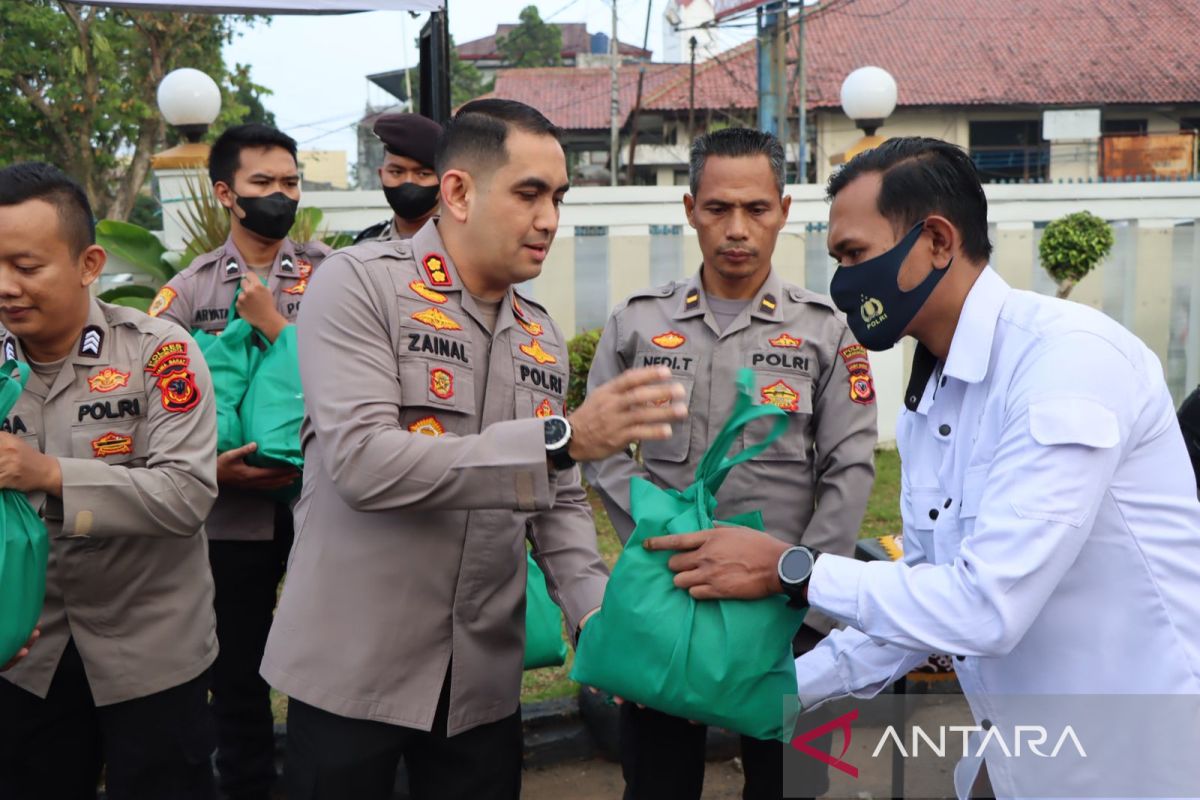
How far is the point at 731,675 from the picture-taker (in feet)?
6.82

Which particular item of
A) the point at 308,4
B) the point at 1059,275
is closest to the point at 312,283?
the point at 308,4

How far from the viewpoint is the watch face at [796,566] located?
6.76 feet

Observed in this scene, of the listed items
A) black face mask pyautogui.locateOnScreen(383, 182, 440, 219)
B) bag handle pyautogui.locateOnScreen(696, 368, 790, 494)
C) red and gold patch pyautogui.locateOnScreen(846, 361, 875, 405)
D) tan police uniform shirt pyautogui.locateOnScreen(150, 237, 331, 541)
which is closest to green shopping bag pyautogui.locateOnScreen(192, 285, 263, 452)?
tan police uniform shirt pyautogui.locateOnScreen(150, 237, 331, 541)

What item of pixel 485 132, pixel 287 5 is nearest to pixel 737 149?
pixel 485 132

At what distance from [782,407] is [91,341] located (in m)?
1.76

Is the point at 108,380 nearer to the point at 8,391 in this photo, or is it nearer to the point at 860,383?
the point at 8,391

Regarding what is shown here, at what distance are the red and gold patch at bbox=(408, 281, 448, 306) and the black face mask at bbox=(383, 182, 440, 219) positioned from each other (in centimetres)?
175

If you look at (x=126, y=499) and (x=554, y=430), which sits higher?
(x=554, y=430)

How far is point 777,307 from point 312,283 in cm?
140

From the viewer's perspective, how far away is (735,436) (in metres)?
2.14

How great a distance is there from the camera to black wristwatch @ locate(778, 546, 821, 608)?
206 cm

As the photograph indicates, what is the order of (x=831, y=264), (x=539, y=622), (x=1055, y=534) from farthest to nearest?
(x=831, y=264)
(x=539, y=622)
(x=1055, y=534)

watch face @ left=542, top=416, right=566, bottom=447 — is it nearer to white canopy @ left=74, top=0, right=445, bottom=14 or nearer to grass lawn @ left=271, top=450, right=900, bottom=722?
grass lawn @ left=271, top=450, right=900, bottom=722

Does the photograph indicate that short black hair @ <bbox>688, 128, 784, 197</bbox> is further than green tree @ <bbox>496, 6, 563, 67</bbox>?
No
